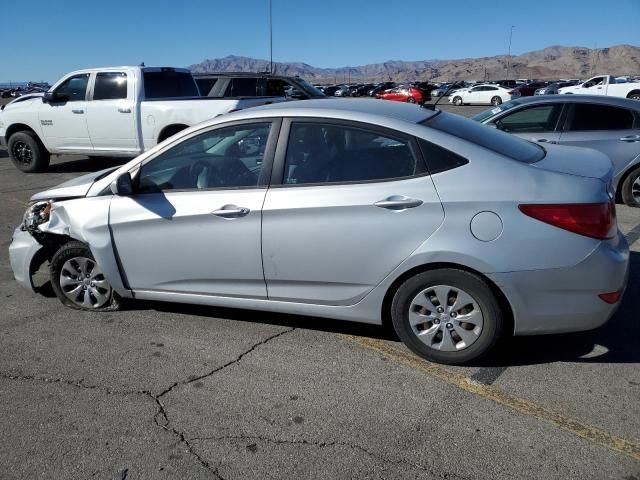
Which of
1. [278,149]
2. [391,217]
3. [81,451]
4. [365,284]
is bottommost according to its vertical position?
[81,451]

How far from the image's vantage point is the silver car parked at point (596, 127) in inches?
291

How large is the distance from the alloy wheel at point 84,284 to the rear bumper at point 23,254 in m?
0.32

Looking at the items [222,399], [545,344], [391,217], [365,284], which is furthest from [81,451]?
[545,344]

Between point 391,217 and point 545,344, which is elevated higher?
point 391,217

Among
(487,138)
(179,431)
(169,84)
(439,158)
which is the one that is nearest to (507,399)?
(439,158)

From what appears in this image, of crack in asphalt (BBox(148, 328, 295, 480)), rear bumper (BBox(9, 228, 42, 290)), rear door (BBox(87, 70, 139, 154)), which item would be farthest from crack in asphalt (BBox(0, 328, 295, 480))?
rear door (BBox(87, 70, 139, 154))

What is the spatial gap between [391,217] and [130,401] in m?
1.89

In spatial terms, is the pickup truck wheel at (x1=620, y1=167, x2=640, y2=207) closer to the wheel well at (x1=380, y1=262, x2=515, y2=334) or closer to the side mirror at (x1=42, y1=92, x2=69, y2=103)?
the wheel well at (x1=380, y1=262, x2=515, y2=334)

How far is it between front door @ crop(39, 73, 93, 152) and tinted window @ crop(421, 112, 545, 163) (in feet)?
27.9

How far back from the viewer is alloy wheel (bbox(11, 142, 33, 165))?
11344 mm

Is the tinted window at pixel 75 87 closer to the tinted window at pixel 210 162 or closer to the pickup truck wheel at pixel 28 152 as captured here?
the pickup truck wheel at pixel 28 152

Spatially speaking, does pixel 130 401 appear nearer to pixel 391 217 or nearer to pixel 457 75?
pixel 391 217

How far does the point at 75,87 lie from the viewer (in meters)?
10.6

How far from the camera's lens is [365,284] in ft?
11.7
